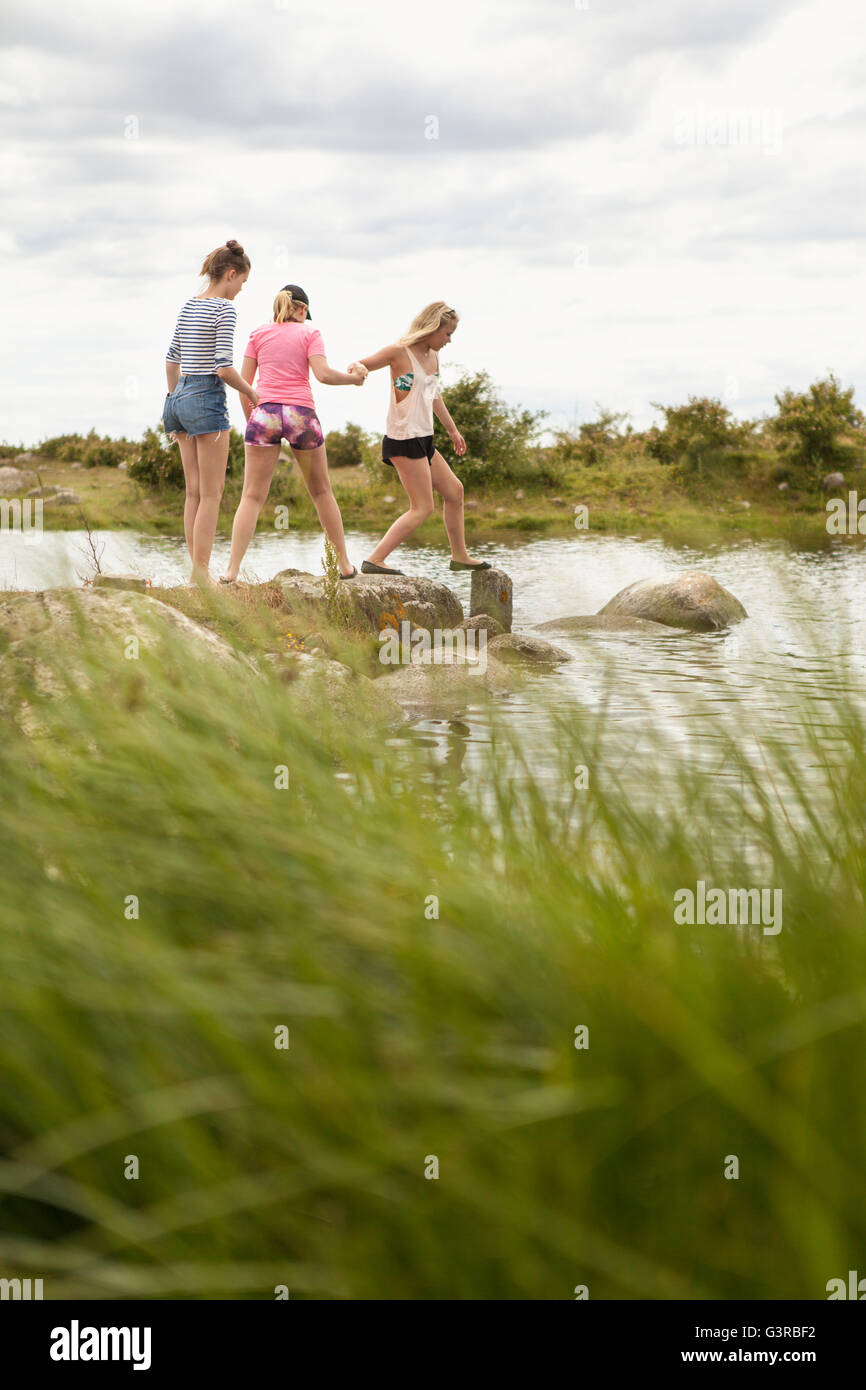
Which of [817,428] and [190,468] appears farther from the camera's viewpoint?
[817,428]

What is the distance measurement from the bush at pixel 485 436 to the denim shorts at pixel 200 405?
2240 centimetres

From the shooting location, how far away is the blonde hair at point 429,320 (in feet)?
31.7

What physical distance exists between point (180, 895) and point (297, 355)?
755 centimetres

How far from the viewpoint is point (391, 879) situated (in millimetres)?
1855

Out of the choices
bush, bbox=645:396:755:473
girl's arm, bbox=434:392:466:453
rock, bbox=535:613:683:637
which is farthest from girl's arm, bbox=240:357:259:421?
bush, bbox=645:396:755:473

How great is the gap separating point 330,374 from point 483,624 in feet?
9.23

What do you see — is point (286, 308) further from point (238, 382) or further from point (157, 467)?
point (157, 467)

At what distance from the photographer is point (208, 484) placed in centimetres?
825

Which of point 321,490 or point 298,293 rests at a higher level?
point 298,293

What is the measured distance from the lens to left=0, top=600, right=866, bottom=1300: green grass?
145 centimetres

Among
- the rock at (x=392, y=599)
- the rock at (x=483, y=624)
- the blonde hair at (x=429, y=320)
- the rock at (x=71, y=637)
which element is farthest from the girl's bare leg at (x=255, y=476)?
the rock at (x=71, y=637)

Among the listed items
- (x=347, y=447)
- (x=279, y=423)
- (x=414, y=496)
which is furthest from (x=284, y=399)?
(x=347, y=447)

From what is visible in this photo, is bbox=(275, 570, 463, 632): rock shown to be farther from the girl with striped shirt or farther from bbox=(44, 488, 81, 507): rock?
bbox=(44, 488, 81, 507): rock

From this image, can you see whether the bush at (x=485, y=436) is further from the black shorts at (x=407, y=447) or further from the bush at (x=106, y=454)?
the black shorts at (x=407, y=447)
